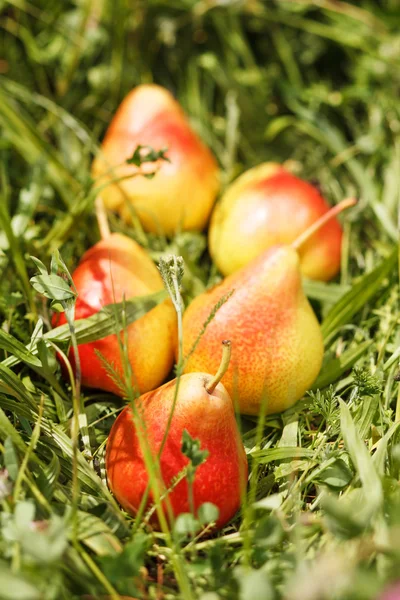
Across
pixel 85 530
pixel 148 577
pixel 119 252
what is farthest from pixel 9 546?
pixel 119 252

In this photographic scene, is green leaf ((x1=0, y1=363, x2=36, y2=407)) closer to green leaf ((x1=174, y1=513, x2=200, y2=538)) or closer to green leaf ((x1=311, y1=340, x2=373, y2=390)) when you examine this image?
green leaf ((x1=174, y1=513, x2=200, y2=538))

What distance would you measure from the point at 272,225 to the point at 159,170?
29cm

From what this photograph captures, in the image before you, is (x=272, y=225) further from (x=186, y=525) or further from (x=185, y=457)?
(x=186, y=525)

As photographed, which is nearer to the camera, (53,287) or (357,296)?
(53,287)

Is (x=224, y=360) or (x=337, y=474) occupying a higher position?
(x=224, y=360)

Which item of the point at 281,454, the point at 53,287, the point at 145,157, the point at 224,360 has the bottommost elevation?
the point at 281,454

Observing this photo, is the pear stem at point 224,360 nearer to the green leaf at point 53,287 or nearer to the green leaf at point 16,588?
the green leaf at point 53,287

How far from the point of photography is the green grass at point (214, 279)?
0.75 meters

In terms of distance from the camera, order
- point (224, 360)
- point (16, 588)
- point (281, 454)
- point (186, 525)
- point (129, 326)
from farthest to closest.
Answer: point (129, 326) < point (281, 454) < point (224, 360) < point (186, 525) < point (16, 588)

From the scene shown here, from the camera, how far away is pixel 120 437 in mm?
972

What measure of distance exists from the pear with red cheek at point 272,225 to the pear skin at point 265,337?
0.23m

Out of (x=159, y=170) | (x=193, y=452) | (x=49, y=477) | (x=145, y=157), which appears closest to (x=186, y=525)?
(x=193, y=452)

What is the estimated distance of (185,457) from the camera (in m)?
0.91

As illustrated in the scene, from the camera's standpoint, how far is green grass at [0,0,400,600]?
0.75 metres
